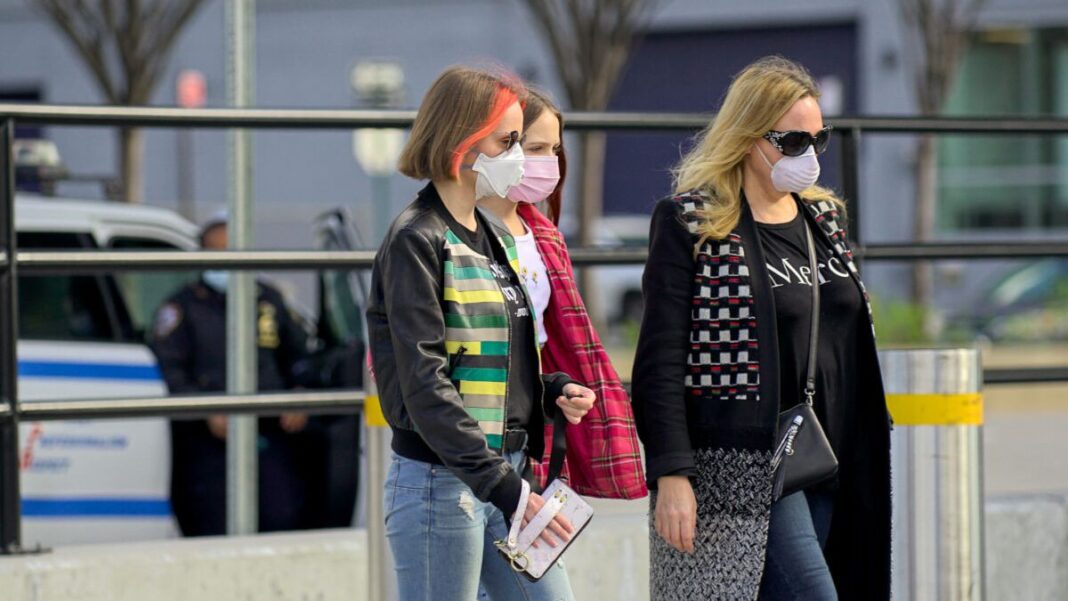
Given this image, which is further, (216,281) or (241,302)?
(216,281)

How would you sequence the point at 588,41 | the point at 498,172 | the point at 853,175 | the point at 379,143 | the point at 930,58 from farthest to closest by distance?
the point at 930,58, the point at 588,41, the point at 379,143, the point at 853,175, the point at 498,172

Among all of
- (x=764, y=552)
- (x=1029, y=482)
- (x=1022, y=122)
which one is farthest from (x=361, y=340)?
(x=1029, y=482)

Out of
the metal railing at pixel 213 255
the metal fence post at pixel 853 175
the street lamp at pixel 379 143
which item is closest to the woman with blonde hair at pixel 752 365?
the metal railing at pixel 213 255

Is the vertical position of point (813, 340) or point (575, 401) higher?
point (813, 340)

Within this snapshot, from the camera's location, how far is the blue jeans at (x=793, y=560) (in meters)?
3.68

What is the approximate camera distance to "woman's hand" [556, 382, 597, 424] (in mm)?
3398

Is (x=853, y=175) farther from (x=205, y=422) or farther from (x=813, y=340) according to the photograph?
(x=205, y=422)

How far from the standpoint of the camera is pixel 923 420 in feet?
14.4

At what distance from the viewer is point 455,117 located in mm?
3361

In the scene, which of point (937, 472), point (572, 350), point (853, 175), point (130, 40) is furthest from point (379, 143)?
point (572, 350)

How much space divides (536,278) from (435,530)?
2.00 ft

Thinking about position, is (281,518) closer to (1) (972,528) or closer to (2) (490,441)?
(1) (972,528)

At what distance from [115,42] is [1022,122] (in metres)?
11.6

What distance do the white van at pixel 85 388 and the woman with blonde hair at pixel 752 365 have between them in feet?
11.3
